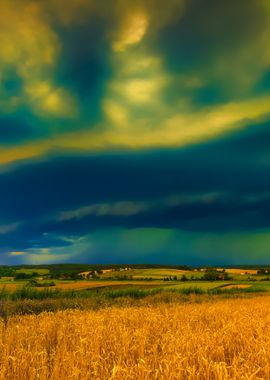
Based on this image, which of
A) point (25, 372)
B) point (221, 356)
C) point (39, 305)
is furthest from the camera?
point (39, 305)

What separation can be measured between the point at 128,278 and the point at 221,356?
75.6m

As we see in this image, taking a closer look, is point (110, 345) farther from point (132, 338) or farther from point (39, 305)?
point (39, 305)

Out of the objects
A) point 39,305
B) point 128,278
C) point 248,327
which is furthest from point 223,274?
point 248,327

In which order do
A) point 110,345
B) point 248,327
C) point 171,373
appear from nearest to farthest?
point 171,373 < point 110,345 < point 248,327

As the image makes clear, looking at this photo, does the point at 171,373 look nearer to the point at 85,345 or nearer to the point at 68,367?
the point at 68,367

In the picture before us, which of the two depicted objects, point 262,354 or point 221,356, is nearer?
point 262,354

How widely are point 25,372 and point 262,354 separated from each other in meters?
3.86

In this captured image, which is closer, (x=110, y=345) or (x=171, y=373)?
(x=171, y=373)

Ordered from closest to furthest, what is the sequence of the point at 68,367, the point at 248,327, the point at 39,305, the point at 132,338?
1. the point at 68,367
2. the point at 132,338
3. the point at 248,327
4. the point at 39,305

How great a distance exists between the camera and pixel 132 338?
28.9ft

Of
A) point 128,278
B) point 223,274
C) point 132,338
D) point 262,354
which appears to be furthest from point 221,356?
point 223,274

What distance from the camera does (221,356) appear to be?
7230mm

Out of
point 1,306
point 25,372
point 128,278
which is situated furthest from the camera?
point 128,278

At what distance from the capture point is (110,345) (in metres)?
8.21
